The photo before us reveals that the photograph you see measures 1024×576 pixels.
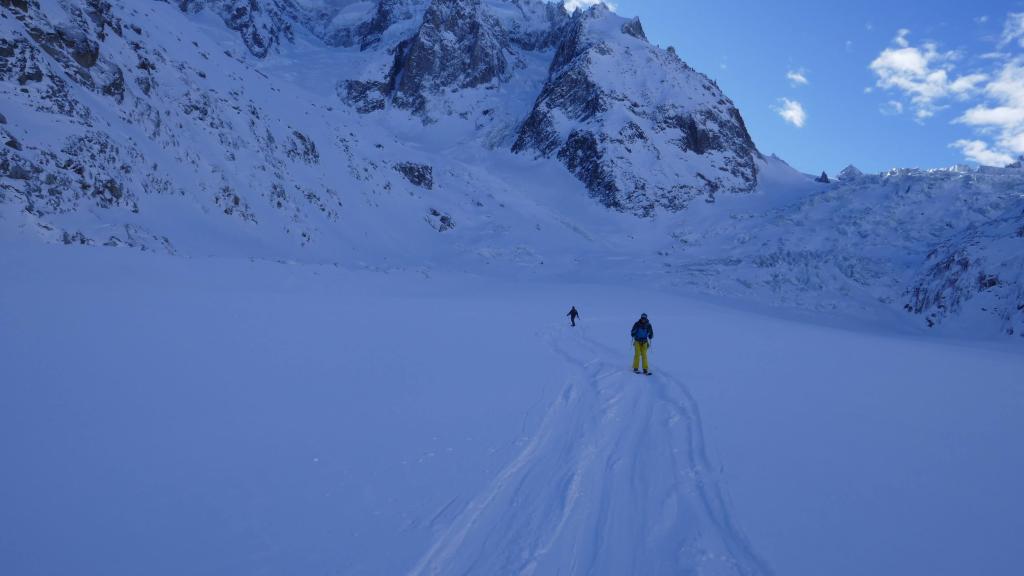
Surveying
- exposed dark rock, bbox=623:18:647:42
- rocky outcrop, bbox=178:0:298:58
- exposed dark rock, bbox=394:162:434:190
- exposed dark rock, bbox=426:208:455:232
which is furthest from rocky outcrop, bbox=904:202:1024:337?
rocky outcrop, bbox=178:0:298:58

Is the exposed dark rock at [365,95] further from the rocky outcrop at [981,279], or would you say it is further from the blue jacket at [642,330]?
the blue jacket at [642,330]

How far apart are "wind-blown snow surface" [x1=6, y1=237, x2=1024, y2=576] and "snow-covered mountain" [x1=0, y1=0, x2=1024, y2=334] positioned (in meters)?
8.83

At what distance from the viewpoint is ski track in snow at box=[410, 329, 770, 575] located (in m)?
3.84

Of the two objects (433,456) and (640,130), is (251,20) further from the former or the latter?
(433,456)

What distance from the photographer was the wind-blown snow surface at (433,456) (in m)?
3.56

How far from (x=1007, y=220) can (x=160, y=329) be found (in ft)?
138

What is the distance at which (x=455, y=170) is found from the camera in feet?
172

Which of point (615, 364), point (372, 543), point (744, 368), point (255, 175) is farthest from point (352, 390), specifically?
point (255, 175)

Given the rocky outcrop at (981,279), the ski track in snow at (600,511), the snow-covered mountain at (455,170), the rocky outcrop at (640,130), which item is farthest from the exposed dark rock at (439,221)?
the ski track in snow at (600,511)

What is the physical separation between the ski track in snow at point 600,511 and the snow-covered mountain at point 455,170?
13632 millimetres

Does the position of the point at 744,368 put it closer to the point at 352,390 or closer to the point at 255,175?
the point at 352,390

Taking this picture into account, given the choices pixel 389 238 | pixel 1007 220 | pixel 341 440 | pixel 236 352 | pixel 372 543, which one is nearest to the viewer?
pixel 372 543

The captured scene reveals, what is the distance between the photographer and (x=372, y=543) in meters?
3.65

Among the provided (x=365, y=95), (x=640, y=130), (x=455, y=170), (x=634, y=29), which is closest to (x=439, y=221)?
(x=455, y=170)
